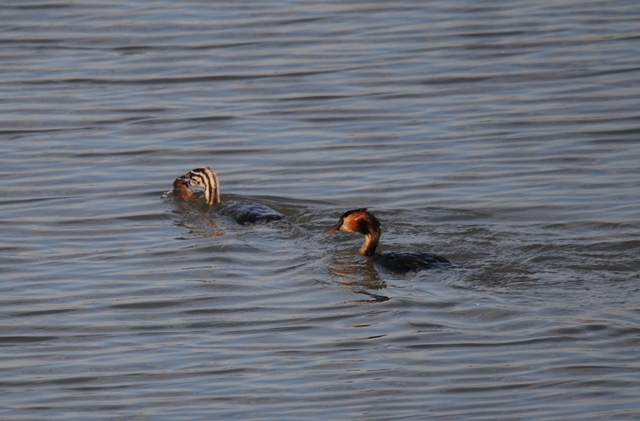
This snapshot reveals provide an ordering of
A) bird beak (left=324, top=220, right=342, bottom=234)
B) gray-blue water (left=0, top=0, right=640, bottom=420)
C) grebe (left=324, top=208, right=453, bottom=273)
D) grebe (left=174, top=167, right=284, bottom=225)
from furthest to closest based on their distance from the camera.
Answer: grebe (left=174, top=167, right=284, bottom=225)
bird beak (left=324, top=220, right=342, bottom=234)
grebe (left=324, top=208, right=453, bottom=273)
gray-blue water (left=0, top=0, right=640, bottom=420)

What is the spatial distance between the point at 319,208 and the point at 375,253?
1366mm

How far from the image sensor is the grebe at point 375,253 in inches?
372

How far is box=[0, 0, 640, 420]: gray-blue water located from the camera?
7418 mm

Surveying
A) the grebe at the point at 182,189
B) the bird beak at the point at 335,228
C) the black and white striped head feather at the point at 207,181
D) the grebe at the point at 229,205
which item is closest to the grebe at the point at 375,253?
the bird beak at the point at 335,228

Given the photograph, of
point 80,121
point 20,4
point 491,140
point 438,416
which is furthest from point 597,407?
point 20,4

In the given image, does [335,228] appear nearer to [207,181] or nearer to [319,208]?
[319,208]

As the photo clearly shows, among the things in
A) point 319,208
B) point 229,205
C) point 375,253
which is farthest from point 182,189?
point 375,253

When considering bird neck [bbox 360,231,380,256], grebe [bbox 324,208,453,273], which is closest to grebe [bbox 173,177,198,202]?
grebe [bbox 324,208,453,273]

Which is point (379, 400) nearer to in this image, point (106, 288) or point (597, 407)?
point (597, 407)

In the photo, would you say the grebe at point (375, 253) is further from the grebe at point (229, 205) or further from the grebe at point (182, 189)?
the grebe at point (182, 189)

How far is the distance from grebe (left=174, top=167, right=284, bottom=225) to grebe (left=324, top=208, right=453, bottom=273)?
0.77 m

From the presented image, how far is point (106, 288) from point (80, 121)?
556cm

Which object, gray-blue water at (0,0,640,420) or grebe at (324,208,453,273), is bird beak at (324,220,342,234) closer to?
grebe at (324,208,453,273)

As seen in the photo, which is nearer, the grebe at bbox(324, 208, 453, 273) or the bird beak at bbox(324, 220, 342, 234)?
the grebe at bbox(324, 208, 453, 273)
